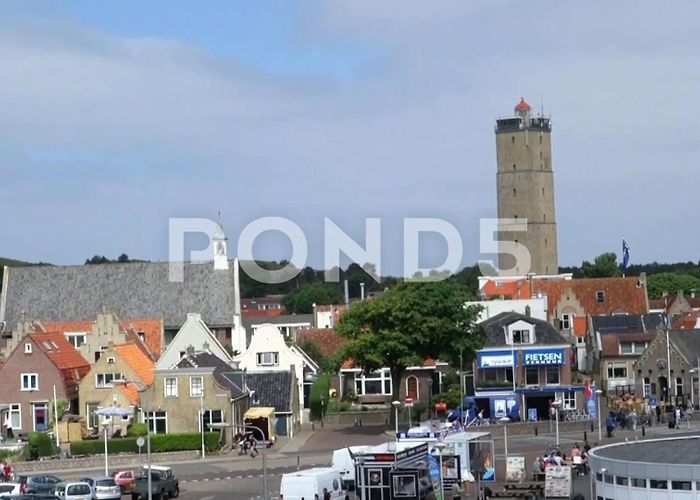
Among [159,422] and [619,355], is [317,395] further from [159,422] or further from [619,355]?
[619,355]

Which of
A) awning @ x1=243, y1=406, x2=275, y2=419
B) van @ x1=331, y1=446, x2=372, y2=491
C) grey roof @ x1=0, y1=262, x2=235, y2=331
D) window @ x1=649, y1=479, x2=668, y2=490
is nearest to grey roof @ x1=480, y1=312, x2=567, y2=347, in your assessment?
awning @ x1=243, y1=406, x2=275, y2=419

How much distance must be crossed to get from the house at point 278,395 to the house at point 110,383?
17.6ft

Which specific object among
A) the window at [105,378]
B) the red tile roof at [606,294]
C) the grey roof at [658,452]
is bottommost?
the grey roof at [658,452]

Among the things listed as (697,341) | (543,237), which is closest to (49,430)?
(697,341)

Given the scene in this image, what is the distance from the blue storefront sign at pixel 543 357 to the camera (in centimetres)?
8869

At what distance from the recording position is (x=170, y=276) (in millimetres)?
111312

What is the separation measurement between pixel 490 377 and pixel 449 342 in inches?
310

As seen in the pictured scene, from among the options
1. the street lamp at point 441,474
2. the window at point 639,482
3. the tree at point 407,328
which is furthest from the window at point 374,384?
the window at point 639,482

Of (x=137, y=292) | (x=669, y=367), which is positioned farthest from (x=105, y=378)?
(x=669, y=367)

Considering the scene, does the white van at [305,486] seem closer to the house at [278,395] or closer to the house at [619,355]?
the house at [278,395]

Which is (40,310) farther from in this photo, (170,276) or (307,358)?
(307,358)

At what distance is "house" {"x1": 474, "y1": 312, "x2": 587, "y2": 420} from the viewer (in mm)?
85000

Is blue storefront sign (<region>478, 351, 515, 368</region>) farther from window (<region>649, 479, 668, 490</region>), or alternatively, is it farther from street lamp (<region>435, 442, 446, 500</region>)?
window (<region>649, 479, 668, 490</region>)

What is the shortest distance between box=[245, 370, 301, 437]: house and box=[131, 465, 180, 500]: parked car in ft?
70.3
